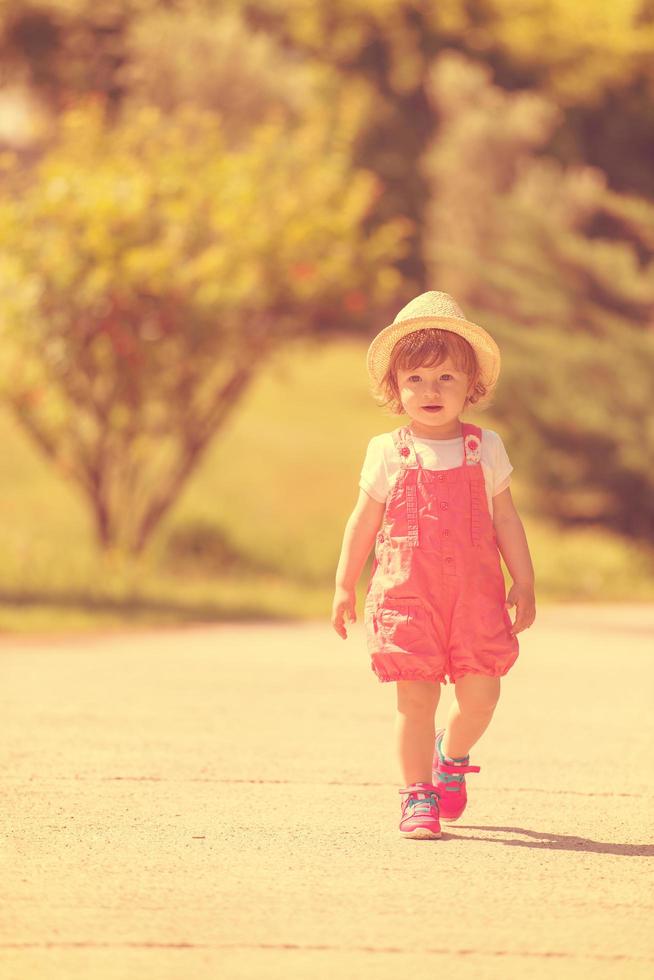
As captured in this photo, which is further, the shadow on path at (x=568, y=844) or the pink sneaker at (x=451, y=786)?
the pink sneaker at (x=451, y=786)

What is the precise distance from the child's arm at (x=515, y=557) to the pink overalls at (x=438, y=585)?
0.04 meters

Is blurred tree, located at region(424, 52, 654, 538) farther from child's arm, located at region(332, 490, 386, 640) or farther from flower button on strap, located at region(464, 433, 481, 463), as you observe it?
child's arm, located at region(332, 490, 386, 640)

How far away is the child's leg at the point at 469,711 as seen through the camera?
5.19 metres

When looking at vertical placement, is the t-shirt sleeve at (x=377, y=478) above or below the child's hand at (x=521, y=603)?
above

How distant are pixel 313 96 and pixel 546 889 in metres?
23.6

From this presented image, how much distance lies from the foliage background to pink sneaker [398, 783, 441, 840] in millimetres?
7121

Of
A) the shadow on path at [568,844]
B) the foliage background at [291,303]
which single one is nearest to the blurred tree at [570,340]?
the foliage background at [291,303]

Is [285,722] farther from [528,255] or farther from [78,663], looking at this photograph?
[528,255]

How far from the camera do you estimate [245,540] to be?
58.5 ft

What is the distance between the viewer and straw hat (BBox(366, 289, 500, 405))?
17.4 feet

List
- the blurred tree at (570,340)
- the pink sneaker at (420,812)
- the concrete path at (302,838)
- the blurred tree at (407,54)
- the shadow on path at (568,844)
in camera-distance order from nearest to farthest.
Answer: the concrete path at (302,838) → the shadow on path at (568,844) → the pink sneaker at (420,812) → the blurred tree at (570,340) → the blurred tree at (407,54)

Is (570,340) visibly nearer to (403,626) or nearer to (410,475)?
(410,475)

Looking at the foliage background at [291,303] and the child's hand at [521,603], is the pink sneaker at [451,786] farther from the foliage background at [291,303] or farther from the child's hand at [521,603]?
the foliage background at [291,303]

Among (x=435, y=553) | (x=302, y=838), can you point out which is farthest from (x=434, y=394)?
(x=302, y=838)
